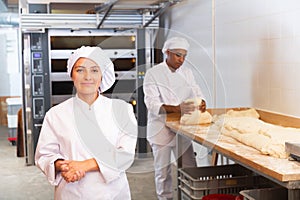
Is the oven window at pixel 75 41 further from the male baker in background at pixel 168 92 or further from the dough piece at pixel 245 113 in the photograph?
the dough piece at pixel 245 113

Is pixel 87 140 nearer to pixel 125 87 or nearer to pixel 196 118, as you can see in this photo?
pixel 125 87

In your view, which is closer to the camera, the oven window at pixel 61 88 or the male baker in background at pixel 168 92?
the male baker in background at pixel 168 92

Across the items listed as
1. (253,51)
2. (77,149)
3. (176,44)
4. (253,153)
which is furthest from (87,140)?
(253,51)

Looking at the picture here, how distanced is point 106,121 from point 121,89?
69cm

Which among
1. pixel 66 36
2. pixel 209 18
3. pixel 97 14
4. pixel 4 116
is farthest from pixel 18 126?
pixel 209 18

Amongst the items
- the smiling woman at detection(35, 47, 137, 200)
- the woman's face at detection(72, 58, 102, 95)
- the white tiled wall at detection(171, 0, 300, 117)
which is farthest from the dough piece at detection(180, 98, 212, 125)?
the woman's face at detection(72, 58, 102, 95)

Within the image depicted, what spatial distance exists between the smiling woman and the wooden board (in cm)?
48

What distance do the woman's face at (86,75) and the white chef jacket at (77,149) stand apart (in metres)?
0.07

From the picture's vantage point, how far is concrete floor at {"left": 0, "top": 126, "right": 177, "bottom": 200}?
12.5ft

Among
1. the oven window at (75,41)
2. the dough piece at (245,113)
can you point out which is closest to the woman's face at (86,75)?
the dough piece at (245,113)

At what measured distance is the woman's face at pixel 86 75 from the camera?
1.87 meters

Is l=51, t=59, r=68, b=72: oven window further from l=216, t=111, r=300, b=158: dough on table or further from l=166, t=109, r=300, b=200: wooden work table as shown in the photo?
l=216, t=111, r=300, b=158: dough on table

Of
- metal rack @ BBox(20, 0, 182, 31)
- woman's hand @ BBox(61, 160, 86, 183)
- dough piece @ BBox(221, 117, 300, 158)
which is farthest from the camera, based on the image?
metal rack @ BBox(20, 0, 182, 31)

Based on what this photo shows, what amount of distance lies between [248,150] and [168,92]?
3.65 ft
